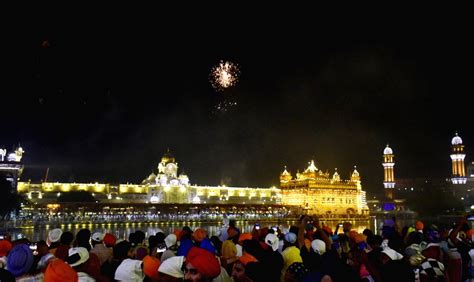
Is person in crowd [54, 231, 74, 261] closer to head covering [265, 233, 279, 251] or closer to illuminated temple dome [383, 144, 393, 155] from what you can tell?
head covering [265, 233, 279, 251]

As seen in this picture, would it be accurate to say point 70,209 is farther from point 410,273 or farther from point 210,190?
point 410,273

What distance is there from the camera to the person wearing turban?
3.72 metres

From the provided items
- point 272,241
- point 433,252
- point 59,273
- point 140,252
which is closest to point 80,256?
point 59,273

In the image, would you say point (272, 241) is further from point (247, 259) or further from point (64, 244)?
point (64, 244)

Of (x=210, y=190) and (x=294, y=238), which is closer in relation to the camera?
(x=294, y=238)

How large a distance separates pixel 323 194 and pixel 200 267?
204 ft

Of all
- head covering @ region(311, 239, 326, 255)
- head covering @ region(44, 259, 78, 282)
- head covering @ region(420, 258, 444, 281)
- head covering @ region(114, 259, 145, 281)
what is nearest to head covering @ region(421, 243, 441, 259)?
head covering @ region(311, 239, 326, 255)

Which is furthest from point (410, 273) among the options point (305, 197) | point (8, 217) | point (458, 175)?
point (458, 175)

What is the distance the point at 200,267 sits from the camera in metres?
3.72

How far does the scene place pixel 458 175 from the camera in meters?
85.3

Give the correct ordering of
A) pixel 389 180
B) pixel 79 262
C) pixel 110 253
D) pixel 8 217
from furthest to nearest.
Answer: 1. pixel 389 180
2. pixel 8 217
3. pixel 110 253
4. pixel 79 262

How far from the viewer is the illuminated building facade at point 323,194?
208 ft

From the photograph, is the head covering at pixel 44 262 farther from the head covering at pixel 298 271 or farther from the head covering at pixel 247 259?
the head covering at pixel 298 271

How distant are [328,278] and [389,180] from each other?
92.6 m
